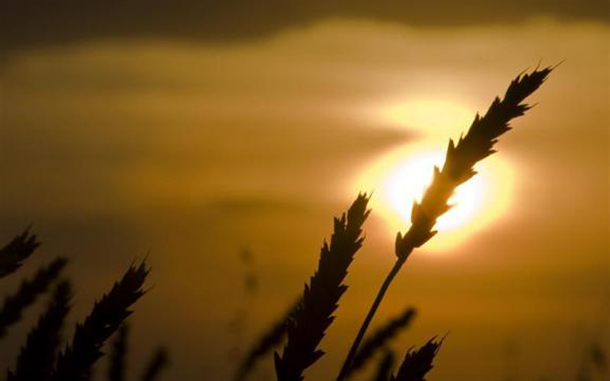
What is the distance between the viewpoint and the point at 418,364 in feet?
5.01

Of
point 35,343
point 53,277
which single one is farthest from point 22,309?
point 35,343

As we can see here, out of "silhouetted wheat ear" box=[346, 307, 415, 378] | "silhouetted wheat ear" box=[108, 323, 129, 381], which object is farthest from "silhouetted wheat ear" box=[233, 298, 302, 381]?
"silhouetted wheat ear" box=[108, 323, 129, 381]

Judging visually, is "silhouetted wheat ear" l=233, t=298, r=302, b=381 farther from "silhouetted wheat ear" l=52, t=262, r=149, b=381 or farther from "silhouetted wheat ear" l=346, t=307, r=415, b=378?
"silhouetted wheat ear" l=52, t=262, r=149, b=381

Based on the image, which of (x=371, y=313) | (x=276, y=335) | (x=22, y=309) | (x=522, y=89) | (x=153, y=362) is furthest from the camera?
(x=276, y=335)

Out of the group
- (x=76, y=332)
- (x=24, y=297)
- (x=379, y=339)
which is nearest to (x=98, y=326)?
(x=76, y=332)

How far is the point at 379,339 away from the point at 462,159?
1.75 metres

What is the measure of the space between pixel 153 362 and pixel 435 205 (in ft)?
5.79

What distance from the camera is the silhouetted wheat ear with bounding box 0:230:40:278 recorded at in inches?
67.8

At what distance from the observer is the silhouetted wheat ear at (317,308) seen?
5.04 ft

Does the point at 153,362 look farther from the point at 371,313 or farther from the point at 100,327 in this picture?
the point at 371,313

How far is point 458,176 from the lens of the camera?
5.41 feet

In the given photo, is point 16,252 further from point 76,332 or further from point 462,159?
point 462,159

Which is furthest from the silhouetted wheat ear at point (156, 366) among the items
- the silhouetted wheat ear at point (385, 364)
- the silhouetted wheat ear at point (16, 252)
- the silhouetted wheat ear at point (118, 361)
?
the silhouetted wheat ear at point (16, 252)

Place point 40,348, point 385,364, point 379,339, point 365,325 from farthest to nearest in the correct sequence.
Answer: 1. point 379,339
2. point 385,364
3. point 40,348
4. point 365,325
